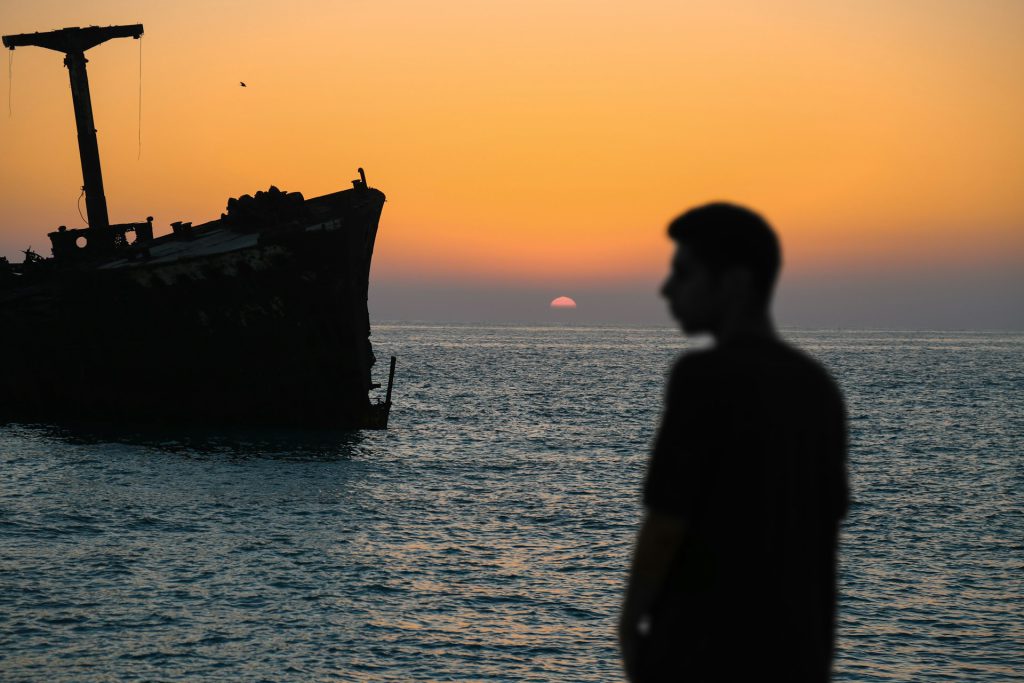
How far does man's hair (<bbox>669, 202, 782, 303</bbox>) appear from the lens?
2553 mm

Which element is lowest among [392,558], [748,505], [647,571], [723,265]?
[392,558]

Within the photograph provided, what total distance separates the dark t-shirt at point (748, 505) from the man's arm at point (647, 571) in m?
0.04

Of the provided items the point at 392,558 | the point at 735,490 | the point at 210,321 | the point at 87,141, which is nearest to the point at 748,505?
the point at 735,490

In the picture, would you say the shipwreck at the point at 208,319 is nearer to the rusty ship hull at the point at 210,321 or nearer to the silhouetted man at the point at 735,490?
the rusty ship hull at the point at 210,321

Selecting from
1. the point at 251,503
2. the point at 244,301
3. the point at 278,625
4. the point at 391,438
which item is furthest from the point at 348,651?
the point at 391,438

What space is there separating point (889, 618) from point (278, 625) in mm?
9220

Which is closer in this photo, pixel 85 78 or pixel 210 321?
pixel 210 321

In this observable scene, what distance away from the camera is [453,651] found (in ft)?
43.4

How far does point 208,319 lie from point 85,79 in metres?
13.7

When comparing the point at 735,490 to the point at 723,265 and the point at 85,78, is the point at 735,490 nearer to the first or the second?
the point at 723,265

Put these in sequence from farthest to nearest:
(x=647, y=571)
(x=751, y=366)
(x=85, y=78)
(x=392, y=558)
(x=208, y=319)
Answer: (x=85, y=78)
(x=208, y=319)
(x=392, y=558)
(x=647, y=571)
(x=751, y=366)

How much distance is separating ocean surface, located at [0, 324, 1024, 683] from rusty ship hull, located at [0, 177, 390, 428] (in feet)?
4.14

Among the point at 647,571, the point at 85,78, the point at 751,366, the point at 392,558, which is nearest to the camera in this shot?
the point at 751,366

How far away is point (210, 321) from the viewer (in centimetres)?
3067
